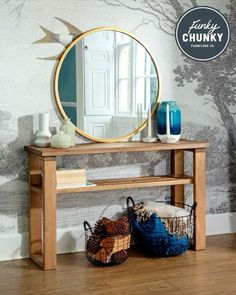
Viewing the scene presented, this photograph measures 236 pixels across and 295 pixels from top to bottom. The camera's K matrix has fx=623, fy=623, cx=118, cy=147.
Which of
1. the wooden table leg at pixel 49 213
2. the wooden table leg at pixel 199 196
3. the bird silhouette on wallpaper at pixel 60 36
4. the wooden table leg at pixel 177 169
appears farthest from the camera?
the wooden table leg at pixel 177 169

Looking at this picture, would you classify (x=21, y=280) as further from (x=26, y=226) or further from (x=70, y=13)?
(x=70, y=13)

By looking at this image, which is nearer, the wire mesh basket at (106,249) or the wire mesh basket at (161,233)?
the wire mesh basket at (106,249)

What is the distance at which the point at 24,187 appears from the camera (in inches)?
168

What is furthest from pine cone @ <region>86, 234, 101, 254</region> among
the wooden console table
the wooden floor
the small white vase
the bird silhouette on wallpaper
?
the bird silhouette on wallpaper

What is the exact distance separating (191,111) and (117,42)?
81 centimetres

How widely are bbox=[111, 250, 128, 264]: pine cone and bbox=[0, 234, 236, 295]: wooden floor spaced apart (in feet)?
0.13

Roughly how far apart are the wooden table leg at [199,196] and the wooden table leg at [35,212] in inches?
42.8

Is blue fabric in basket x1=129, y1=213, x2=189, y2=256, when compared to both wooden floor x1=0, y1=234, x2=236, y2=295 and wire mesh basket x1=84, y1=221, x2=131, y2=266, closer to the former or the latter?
wooden floor x1=0, y1=234, x2=236, y2=295

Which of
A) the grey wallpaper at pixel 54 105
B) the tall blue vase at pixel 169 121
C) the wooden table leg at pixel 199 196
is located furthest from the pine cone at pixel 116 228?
the tall blue vase at pixel 169 121

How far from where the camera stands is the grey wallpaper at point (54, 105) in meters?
4.19

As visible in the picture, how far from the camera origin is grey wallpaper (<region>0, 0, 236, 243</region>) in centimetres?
419

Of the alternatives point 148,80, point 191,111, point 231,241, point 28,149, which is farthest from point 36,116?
point 231,241

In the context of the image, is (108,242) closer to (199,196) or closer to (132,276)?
(132,276)

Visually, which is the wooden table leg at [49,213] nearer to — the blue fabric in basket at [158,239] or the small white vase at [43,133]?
the small white vase at [43,133]
